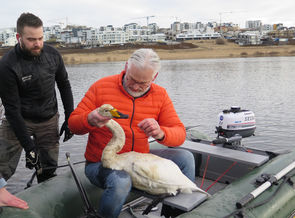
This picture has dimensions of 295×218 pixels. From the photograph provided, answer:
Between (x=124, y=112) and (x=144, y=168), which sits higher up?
(x=124, y=112)

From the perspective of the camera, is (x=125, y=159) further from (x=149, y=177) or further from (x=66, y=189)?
(x=66, y=189)

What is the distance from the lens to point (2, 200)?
2412mm

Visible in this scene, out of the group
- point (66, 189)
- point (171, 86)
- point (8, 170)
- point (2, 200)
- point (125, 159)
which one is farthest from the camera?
point (171, 86)

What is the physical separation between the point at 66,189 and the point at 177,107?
336 inches

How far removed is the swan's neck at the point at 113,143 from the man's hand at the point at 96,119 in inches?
5.2

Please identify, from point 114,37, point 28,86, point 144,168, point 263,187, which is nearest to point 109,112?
point 144,168

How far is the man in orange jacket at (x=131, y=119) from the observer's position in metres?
2.46

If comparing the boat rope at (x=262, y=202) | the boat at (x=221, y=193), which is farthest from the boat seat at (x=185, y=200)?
the boat rope at (x=262, y=202)

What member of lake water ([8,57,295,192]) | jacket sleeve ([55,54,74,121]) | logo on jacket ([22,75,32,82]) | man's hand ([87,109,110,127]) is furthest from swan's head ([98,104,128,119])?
lake water ([8,57,295,192])

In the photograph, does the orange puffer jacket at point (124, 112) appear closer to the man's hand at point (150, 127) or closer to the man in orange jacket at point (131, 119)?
the man in orange jacket at point (131, 119)

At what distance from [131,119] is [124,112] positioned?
9 centimetres

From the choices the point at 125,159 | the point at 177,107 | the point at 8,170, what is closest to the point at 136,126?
the point at 125,159

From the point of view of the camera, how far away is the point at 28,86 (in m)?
3.28

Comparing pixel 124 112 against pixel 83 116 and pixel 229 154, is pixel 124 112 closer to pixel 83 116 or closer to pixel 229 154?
pixel 83 116
